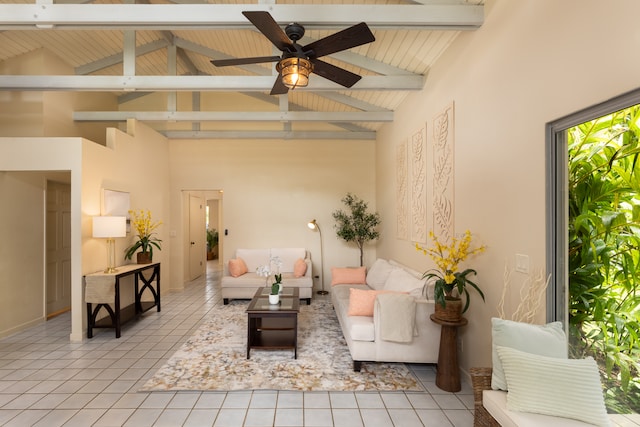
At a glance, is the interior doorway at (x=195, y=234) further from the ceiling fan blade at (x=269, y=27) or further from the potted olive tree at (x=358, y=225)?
the ceiling fan blade at (x=269, y=27)

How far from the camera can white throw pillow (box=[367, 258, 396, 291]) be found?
14.5 feet

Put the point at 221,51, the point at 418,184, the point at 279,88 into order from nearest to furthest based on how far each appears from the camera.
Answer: the point at 279,88 → the point at 418,184 → the point at 221,51

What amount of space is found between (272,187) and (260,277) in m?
1.95

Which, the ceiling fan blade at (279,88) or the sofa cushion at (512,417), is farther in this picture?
the ceiling fan blade at (279,88)

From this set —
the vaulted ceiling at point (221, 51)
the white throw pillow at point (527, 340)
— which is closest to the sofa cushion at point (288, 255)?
the vaulted ceiling at point (221, 51)

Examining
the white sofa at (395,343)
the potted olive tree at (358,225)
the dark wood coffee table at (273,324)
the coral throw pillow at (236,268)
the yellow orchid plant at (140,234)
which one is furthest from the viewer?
the potted olive tree at (358,225)

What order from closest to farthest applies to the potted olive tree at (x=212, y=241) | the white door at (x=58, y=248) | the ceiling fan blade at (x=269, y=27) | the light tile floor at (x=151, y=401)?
the ceiling fan blade at (x=269, y=27) < the light tile floor at (x=151, y=401) < the white door at (x=58, y=248) < the potted olive tree at (x=212, y=241)

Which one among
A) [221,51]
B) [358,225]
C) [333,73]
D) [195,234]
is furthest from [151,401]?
[195,234]

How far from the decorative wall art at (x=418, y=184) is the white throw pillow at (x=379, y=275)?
595 mm

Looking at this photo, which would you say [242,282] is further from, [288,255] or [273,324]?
[273,324]

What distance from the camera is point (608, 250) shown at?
5.59 ft

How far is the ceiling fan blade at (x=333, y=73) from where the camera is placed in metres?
2.48

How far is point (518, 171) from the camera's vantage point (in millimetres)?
2176

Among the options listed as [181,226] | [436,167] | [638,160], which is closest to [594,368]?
[638,160]
